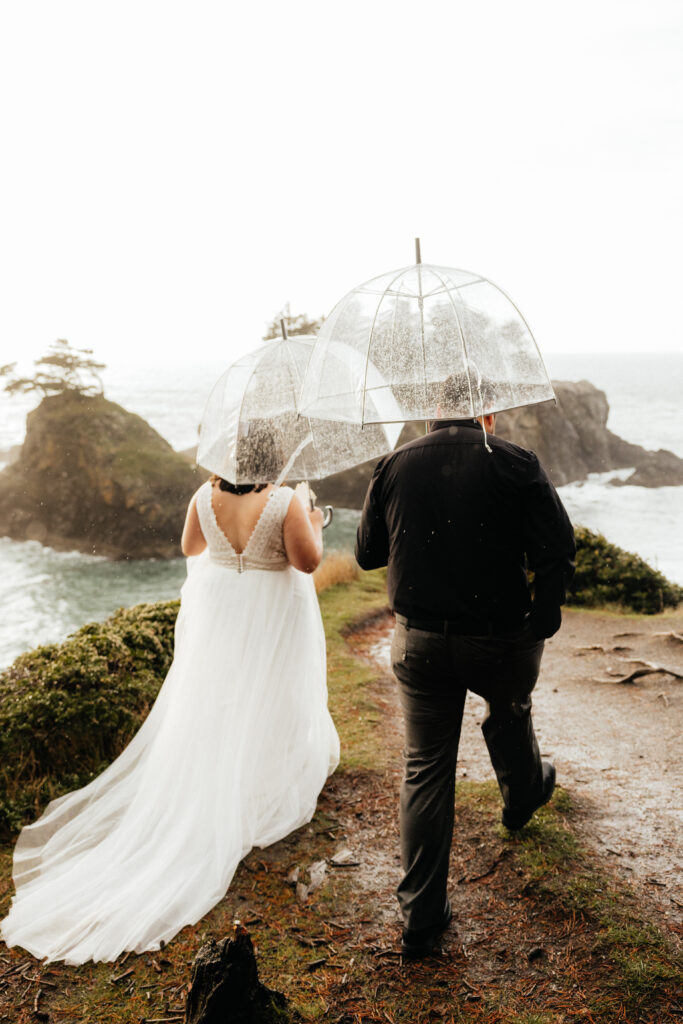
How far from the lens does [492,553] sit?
254 cm

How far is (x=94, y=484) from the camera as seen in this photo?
1134 inches

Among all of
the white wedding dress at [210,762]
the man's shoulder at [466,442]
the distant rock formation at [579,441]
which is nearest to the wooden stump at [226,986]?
the white wedding dress at [210,762]

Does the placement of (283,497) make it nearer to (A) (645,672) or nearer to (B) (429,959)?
(B) (429,959)

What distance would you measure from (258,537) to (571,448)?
38432mm

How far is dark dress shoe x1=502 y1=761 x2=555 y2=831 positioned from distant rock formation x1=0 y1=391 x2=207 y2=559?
24.6m

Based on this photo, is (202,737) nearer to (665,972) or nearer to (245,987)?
(245,987)

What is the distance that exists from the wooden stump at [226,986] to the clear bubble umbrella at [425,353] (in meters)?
1.86

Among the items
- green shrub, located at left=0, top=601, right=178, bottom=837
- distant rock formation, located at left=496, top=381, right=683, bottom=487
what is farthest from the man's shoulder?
distant rock formation, located at left=496, top=381, right=683, bottom=487

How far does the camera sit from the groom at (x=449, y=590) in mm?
2516

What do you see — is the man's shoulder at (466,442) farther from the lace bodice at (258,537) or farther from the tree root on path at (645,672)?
the tree root on path at (645,672)

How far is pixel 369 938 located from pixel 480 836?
91cm

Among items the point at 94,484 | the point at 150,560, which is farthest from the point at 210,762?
the point at 94,484

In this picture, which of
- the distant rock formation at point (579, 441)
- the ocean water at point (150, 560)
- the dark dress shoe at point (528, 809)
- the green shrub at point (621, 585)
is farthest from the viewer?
the distant rock formation at point (579, 441)

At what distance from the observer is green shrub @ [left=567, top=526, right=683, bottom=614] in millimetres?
9781
